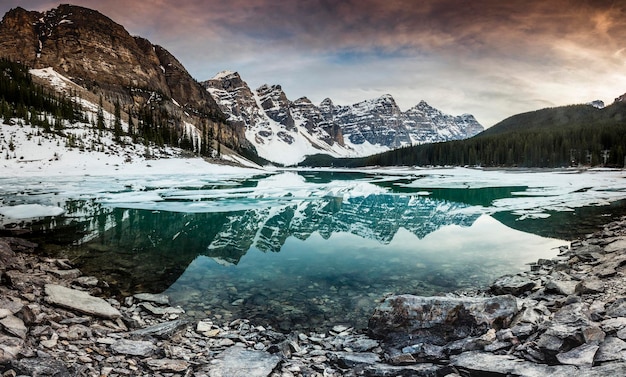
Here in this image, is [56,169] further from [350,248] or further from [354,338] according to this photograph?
[354,338]

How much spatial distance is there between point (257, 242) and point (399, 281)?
22.0ft

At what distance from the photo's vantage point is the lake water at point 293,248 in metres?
8.49

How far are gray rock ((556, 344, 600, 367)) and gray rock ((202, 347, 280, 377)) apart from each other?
3.80m

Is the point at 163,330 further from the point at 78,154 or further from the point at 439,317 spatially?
the point at 78,154

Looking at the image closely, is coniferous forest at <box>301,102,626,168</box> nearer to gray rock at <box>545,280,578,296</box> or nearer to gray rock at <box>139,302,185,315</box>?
gray rock at <box>545,280,578,296</box>

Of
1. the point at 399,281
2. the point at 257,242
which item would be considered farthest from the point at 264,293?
the point at 257,242

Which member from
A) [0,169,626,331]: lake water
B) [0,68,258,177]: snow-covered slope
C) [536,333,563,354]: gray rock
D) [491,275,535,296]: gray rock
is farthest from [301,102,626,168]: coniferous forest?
[536,333,563,354]: gray rock

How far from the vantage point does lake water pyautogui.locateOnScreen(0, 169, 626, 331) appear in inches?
334

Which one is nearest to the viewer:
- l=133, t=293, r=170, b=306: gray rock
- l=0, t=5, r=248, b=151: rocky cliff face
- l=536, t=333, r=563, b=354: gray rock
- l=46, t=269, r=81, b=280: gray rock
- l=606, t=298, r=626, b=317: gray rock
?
l=536, t=333, r=563, b=354: gray rock

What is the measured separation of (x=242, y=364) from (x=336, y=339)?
74.8 inches

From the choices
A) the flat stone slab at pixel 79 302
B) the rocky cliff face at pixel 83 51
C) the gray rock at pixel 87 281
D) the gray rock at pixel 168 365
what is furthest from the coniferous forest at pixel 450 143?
the gray rock at pixel 168 365

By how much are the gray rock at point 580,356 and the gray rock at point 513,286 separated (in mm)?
3849

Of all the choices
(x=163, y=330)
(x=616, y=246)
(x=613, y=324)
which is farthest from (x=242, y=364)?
(x=616, y=246)

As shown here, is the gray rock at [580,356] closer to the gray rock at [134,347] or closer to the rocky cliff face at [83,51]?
the gray rock at [134,347]
